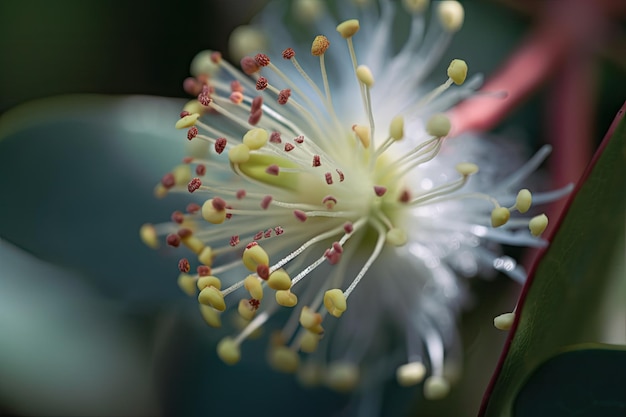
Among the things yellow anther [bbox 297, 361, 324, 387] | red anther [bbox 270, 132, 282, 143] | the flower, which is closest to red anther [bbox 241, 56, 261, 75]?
the flower

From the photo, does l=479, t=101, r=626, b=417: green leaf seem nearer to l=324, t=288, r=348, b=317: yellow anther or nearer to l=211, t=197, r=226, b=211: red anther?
l=324, t=288, r=348, b=317: yellow anther

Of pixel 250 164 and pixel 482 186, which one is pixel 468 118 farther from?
pixel 250 164

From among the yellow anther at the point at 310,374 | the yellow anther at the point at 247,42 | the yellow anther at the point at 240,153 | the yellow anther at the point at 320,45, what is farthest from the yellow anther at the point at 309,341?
the yellow anther at the point at 247,42

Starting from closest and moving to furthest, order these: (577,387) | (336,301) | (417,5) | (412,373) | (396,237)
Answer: (577,387) → (336,301) → (396,237) → (412,373) → (417,5)

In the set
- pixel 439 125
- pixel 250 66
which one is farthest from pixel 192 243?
pixel 439 125

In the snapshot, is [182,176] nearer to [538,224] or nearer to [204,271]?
[204,271]

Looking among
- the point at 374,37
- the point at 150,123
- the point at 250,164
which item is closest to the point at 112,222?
the point at 150,123
